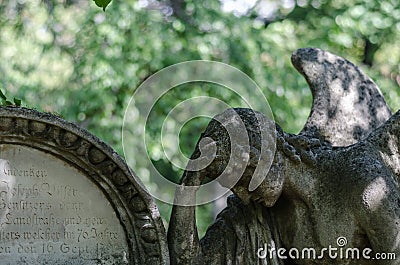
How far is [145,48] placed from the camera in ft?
36.5

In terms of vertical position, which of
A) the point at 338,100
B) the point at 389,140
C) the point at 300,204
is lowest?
the point at 300,204

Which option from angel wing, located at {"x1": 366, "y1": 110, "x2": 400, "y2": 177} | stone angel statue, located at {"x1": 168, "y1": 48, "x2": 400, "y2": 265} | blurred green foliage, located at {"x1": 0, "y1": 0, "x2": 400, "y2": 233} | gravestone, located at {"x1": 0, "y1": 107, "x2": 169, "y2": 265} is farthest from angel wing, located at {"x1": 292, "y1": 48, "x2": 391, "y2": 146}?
blurred green foliage, located at {"x1": 0, "y1": 0, "x2": 400, "y2": 233}

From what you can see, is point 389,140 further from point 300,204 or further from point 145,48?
point 145,48

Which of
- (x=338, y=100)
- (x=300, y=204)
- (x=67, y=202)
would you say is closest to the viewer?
(x=67, y=202)

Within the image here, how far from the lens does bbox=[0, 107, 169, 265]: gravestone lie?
4773mm

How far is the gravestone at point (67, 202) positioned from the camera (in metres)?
4.77

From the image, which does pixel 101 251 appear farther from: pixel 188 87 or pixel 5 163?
pixel 188 87

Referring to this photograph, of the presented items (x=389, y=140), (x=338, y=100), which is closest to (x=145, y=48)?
(x=338, y=100)

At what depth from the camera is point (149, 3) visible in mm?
12172

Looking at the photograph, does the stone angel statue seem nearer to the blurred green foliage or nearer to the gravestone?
the gravestone

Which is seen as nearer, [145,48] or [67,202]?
[67,202]

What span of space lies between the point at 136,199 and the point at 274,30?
24.4ft

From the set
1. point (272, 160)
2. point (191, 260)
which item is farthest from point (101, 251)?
point (272, 160)

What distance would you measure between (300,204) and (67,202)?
3.99ft
